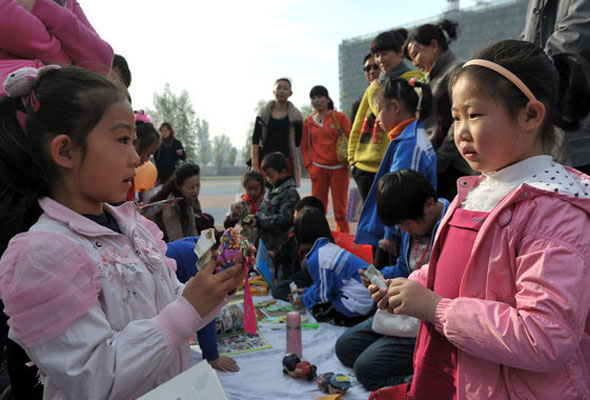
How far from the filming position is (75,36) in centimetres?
189

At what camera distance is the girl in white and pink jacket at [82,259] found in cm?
95

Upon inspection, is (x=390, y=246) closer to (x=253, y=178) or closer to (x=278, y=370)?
(x=278, y=370)

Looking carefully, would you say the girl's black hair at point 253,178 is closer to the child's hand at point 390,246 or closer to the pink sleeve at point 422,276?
the child's hand at point 390,246

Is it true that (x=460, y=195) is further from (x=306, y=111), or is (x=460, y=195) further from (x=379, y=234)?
(x=306, y=111)

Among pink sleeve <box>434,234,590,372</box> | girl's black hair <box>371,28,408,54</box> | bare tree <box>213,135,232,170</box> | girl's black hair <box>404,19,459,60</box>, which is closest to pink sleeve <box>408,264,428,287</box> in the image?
pink sleeve <box>434,234,590,372</box>

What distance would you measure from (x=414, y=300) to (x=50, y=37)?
176cm

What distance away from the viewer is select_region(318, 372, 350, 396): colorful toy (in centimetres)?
227

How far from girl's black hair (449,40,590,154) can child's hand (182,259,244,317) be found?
2.71ft

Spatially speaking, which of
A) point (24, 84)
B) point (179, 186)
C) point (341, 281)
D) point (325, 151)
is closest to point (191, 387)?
point (24, 84)

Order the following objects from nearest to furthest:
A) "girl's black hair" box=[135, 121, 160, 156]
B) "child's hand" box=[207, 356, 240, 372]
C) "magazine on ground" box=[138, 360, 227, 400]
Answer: "magazine on ground" box=[138, 360, 227, 400]
"child's hand" box=[207, 356, 240, 372]
"girl's black hair" box=[135, 121, 160, 156]

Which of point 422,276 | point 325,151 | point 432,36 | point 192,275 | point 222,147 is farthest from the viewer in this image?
point 222,147

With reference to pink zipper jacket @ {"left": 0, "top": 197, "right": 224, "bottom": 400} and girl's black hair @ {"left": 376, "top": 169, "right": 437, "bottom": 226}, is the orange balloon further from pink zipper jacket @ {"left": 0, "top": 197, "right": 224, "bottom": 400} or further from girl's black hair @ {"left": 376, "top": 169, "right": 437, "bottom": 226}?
pink zipper jacket @ {"left": 0, "top": 197, "right": 224, "bottom": 400}

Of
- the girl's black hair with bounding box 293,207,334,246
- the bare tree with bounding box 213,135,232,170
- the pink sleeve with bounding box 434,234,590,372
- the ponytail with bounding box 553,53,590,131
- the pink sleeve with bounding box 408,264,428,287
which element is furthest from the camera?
the bare tree with bounding box 213,135,232,170

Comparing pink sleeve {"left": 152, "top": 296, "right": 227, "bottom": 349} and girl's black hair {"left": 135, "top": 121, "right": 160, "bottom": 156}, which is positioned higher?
girl's black hair {"left": 135, "top": 121, "right": 160, "bottom": 156}
